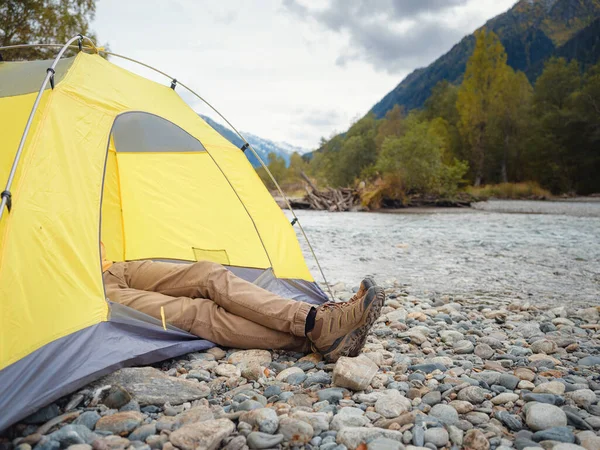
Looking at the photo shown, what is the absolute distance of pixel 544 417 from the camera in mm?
2084

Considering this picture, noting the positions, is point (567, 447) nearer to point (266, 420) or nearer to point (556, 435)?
point (556, 435)

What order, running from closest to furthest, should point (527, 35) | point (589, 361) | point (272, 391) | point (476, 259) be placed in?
point (272, 391), point (589, 361), point (476, 259), point (527, 35)

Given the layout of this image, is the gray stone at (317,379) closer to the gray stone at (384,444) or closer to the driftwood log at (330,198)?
the gray stone at (384,444)

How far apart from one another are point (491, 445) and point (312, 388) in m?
1.00

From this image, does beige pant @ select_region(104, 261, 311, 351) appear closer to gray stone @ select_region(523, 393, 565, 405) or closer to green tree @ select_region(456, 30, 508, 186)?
gray stone @ select_region(523, 393, 565, 405)

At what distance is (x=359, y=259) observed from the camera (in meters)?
8.40

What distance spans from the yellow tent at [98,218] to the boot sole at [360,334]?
0.94m

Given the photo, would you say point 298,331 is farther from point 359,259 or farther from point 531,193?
point 531,193

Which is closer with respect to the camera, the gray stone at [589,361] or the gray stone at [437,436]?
the gray stone at [437,436]

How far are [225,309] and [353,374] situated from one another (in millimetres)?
1079

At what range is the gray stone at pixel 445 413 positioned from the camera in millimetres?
2150

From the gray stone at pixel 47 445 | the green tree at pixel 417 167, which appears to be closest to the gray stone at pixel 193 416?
the gray stone at pixel 47 445

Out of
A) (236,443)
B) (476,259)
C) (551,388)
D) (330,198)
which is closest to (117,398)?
(236,443)

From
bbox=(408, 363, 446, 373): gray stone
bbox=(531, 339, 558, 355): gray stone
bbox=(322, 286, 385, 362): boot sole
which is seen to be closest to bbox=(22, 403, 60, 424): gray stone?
bbox=(322, 286, 385, 362): boot sole
